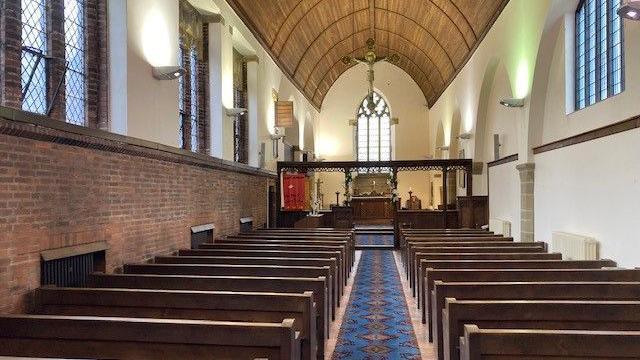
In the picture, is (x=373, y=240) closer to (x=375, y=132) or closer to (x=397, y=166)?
(x=397, y=166)

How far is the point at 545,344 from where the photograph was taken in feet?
9.10

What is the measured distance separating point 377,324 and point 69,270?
330 centimetres

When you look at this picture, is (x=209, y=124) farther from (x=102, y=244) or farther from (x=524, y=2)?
(x=524, y=2)

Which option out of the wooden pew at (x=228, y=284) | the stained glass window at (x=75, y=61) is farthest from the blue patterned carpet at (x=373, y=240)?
the wooden pew at (x=228, y=284)

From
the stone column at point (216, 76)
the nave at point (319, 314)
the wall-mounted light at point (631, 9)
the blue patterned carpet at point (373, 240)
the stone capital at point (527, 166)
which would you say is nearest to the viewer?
the nave at point (319, 314)

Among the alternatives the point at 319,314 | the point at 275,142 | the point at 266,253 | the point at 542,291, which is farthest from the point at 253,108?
the point at 542,291

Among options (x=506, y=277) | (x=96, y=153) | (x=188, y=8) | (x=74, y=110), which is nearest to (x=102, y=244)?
(x=96, y=153)

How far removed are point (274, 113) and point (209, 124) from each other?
14.3ft

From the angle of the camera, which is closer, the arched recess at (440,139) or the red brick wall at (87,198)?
the red brick wall at (87,198)

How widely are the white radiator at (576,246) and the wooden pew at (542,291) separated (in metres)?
2.84

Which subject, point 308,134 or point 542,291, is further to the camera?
point 308,134

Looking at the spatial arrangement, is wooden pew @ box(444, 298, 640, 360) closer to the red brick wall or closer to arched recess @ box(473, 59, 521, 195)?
the red brick wall

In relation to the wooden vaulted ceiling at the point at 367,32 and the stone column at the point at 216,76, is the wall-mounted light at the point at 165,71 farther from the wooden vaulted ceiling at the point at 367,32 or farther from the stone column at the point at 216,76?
the wooden vaulted ceiling at the point at 367,32

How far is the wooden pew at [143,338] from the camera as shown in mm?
2980
